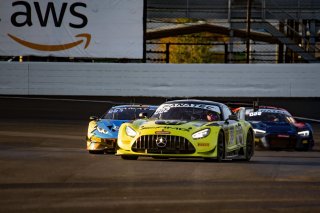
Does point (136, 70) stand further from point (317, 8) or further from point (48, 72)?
point (317, 8)

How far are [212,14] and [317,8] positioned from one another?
13.1 feet

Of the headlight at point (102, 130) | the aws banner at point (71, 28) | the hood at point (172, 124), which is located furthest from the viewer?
the aws banner at point (71, 28)

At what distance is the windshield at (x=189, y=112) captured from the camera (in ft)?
60.6

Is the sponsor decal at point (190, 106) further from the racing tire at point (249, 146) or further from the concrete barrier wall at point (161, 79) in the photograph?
the concrete barrier wall at point (161, 79)

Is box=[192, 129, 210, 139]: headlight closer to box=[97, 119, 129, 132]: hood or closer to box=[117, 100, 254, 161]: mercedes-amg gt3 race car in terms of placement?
box=[117, 100, 254, 161]: mercedes-amg gt3 race car

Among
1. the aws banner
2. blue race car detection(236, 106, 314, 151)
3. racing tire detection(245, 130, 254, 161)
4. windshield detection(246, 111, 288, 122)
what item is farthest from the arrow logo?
racing tire detection(245, 130, 254, 161)

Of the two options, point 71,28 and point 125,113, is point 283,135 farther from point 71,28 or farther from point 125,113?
point 71,28

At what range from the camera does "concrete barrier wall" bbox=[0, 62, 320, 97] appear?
33219 millimetres

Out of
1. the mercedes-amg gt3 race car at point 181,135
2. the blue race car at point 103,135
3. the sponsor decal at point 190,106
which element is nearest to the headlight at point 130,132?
the mercedes-amg gt3 race car at point 181,135

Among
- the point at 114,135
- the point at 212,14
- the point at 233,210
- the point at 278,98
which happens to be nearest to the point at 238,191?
the point at 233,210

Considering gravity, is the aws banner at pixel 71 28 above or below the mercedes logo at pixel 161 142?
above

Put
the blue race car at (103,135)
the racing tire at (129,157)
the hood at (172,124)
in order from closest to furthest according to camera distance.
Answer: the hood at (172,124) → the racing tire at (129,157) → the blue race car at (103,135)

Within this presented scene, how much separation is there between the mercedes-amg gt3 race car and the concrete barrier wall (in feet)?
47.6

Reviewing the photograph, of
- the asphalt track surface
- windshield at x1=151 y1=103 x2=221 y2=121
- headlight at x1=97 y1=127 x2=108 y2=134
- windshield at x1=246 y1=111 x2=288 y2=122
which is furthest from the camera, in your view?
windshield at x1=246 y1=111 x2=288 y2=122
